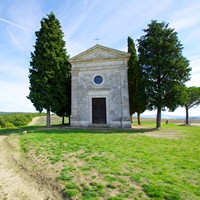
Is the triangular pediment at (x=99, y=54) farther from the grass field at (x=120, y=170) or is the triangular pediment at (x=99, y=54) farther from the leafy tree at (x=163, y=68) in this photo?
the grass field at (x=120, y=170)

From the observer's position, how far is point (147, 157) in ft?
19.2

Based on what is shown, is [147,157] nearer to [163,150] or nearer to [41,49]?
[163,150]

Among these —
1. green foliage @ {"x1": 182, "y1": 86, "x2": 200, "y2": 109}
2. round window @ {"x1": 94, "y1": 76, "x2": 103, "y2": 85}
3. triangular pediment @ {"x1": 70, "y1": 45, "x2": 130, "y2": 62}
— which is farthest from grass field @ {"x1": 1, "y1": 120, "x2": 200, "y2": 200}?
green foliage @ {"x1": 182, "y1": 86, "x2": 200, "y2": 109}

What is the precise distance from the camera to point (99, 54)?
50.7ft

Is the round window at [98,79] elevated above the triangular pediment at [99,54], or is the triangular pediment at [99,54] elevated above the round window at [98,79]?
the triangular pediment at [99,54]

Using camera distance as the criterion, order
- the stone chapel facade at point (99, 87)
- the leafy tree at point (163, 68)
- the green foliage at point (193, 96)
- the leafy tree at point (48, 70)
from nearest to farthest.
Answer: the leafy tree at point (163, 68) < the stone chapel facade at point (99, 87) < the leafy tree at point (48, 70) < the green foliage at point (193, 96)

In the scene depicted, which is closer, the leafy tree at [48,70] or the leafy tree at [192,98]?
the leafy tree at [48,70]

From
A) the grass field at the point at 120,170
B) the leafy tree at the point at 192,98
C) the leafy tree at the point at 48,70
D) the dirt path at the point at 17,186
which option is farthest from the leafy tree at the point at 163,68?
the dirt path at the point at 17,186

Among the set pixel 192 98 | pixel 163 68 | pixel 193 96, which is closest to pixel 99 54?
pixel 163 68

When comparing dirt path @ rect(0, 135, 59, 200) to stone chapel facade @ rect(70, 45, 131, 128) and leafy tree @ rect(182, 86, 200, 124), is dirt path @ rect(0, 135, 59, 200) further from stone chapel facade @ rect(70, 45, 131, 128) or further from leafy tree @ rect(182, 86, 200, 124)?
leafy tree @ rect(182, 86, 200, 124)

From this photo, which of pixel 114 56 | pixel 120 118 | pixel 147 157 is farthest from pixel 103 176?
pixel 114 56

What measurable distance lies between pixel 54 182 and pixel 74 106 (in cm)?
1132

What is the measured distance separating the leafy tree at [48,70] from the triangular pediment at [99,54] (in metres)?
1.97

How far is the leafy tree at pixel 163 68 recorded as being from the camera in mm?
13950
